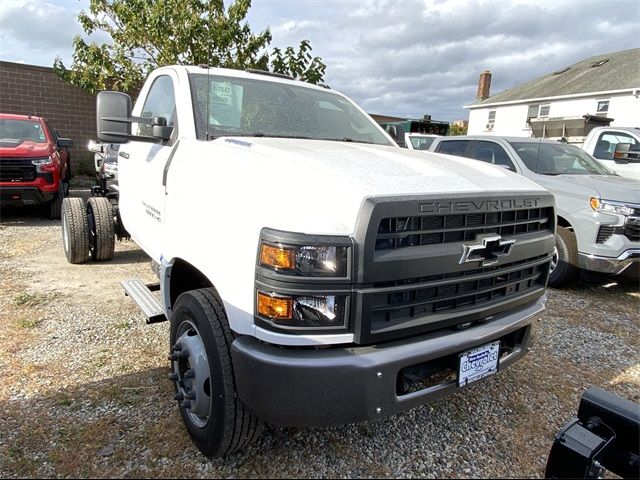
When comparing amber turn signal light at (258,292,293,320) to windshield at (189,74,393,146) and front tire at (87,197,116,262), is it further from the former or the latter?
front tire at (87,197,116,262)

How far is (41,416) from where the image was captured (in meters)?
2.59

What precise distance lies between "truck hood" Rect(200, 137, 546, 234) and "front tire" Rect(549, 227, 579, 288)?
318cm

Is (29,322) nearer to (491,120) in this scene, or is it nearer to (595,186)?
(595,186)

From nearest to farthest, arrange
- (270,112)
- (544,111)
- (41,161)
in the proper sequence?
1. (270,112)
2. (41,161)
3. (544,111)

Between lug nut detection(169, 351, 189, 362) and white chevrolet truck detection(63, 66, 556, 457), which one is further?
lug nut detection(169, 351, 189, 362)

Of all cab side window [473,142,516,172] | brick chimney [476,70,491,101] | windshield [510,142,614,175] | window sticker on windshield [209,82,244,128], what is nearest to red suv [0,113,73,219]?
window sticker on windshield [209,82,244,128]

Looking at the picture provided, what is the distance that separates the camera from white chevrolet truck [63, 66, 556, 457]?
69.3 inches

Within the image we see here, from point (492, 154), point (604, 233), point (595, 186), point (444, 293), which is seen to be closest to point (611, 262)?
point (604, 233)

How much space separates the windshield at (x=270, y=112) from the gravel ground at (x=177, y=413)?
179cm

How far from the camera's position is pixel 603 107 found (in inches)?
832

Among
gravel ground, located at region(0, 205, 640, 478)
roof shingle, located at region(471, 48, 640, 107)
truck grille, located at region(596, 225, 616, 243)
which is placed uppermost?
roof shingle, located at region(471, 48, 640, 107)

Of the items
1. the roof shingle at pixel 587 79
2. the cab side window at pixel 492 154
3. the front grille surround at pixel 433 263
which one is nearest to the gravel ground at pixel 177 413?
the front grille surround at pixel 433 263

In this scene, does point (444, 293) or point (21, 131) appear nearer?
point (444, 293)

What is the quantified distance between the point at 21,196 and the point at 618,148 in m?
10.6
